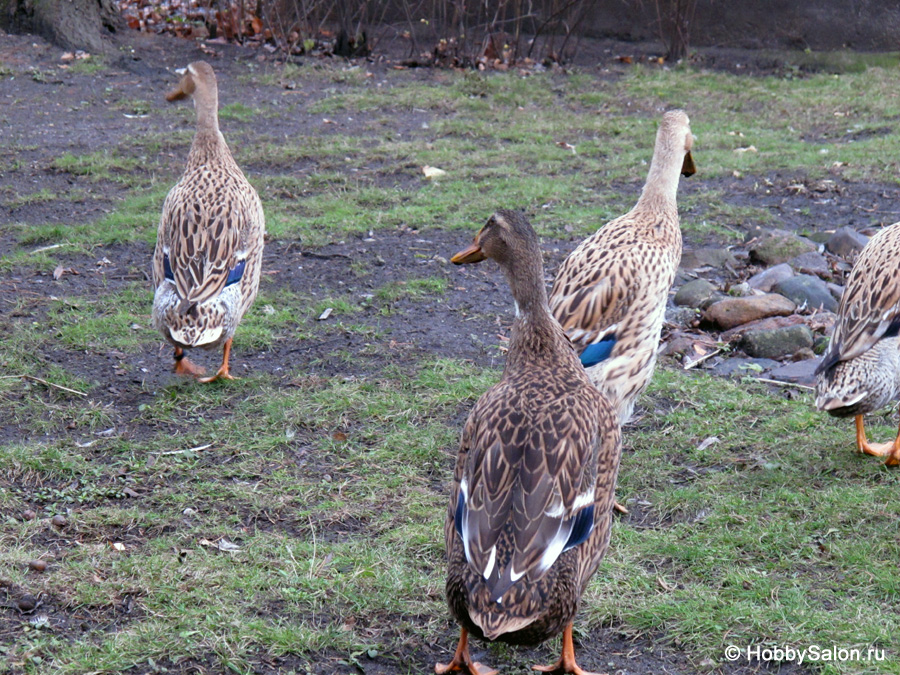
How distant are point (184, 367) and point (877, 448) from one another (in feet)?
12.0

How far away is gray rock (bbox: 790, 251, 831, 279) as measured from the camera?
7098 mm

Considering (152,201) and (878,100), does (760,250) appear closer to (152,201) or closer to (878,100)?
(152,201)

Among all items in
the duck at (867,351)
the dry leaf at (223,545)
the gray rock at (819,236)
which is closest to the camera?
the dry leaf at (223,545)

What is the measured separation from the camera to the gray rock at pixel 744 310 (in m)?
6.33

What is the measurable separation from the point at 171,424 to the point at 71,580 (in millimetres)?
1499

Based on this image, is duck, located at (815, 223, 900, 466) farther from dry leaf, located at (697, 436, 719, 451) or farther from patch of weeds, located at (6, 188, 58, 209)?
patch of weeds, located at (6, 188, 58, 209)

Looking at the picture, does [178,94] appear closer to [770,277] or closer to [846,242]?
[770,277]

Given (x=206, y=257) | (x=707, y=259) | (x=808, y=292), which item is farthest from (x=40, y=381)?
(x=808, y=292)

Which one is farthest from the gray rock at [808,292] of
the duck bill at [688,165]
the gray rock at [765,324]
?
the duck bill at [688,165]

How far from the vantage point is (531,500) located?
303 centimetres

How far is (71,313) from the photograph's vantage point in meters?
6.29

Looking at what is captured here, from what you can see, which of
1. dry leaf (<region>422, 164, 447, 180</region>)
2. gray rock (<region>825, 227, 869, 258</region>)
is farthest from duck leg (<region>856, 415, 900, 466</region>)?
dry leaf (<region>422, 164, 447, 180</region>)

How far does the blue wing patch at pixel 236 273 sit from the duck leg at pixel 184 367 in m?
0.47

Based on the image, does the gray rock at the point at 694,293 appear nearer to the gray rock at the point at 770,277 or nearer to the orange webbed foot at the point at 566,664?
the gray rock at the point at 770,277
